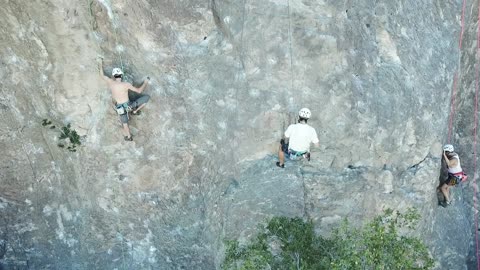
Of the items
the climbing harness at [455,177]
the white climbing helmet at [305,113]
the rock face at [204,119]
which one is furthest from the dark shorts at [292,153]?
the climbing harness at [455,177]

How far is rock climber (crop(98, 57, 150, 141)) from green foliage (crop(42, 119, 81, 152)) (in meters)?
1.27

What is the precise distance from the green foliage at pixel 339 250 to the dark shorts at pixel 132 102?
3.90 metres

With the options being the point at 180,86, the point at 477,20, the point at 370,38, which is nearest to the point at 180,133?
the point at 180,86

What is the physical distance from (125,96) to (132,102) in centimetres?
31

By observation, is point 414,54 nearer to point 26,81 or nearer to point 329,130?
point 329,130

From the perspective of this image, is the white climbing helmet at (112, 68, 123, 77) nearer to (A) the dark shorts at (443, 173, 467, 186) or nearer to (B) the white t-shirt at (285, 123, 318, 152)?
(B) the white t-shirt at (285, 123, 318, 152)

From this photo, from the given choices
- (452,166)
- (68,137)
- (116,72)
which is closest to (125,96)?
(116,72)

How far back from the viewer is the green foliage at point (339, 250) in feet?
30.1

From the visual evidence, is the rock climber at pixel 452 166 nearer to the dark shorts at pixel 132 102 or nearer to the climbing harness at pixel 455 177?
the climbing harness at pixel 455 177

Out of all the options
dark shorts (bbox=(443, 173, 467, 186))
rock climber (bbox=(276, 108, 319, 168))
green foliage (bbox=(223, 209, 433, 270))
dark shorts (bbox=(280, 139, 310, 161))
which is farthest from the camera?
dark shorts (bbox=(443, 173, 467, 186))

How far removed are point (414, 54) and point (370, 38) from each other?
4.74ft

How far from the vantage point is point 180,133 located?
41.8ft

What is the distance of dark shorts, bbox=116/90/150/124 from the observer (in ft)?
39.3

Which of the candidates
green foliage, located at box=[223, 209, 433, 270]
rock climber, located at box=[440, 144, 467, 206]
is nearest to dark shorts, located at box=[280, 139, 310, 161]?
green foliage, located at box=[223, 209, 433, 270]
